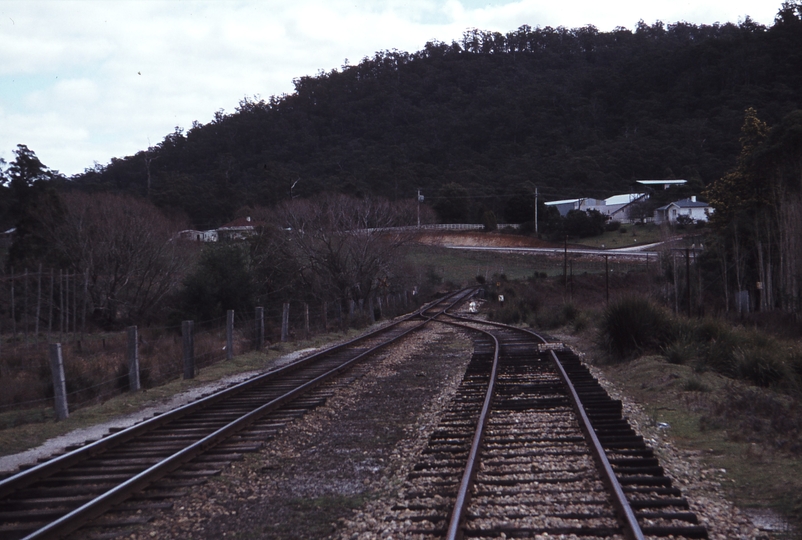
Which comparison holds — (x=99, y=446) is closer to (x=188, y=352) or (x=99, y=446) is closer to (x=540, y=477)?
(x=540, y=477)

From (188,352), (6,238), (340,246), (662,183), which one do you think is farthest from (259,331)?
(662,183)

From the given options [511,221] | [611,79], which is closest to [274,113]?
[511,221]

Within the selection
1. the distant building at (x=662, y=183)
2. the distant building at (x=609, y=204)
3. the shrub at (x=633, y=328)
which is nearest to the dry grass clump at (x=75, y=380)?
the shrub at (x=633, y=328)

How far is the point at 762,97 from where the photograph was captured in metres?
96.1

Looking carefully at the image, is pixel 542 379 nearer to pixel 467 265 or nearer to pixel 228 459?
pixel 228 459

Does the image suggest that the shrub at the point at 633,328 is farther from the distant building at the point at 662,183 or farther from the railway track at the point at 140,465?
the distant building at the point at 662,183

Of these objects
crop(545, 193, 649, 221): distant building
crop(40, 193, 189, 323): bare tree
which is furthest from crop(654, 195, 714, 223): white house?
crop(40, 193, 189, 323): bare tree

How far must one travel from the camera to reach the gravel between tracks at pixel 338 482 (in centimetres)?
582

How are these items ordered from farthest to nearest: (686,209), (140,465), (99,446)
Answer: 1. (686,209)
2. (99,446)
3. (140,465)

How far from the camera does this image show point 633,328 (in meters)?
16.9

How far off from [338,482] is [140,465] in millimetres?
2184

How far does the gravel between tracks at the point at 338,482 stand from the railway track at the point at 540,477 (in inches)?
9.5

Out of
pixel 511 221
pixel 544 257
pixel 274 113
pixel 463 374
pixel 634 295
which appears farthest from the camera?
pixel 274 113

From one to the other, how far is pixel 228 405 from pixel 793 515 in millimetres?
8276
